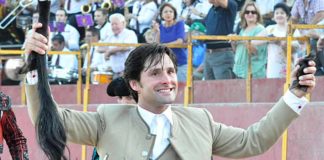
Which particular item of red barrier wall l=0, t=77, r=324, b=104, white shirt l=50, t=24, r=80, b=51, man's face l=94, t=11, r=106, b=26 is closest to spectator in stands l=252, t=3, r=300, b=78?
red barrier wall l=0, t=77, r=324, b=104

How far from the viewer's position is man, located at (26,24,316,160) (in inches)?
192

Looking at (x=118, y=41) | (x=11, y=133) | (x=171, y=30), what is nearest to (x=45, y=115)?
(x=11, y=133)

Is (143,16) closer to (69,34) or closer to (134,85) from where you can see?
(69,34)

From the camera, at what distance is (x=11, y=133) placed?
6738 mm

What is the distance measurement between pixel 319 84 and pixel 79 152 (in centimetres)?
300

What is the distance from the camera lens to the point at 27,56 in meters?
4.61

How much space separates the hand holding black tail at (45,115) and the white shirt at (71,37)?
9.70 m

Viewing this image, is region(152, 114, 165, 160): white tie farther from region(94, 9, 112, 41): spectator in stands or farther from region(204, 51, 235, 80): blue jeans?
region(94, 9, 112, 41): spectator in stands

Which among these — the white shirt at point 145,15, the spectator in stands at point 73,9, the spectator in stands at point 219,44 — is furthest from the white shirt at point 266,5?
the spectator in stands at point 73,9

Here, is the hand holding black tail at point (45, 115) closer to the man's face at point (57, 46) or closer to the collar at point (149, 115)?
the collar at point (149, 115)

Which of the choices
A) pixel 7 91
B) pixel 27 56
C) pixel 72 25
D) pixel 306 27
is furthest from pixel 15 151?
pixel 72 25

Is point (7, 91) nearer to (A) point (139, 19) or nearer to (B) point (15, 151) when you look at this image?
(A) point (139, 19)

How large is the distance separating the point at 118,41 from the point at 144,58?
7888 mm

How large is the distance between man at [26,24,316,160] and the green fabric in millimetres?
5741
